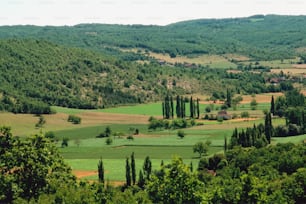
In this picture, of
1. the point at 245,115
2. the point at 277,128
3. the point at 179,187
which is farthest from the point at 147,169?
the point at 245,115

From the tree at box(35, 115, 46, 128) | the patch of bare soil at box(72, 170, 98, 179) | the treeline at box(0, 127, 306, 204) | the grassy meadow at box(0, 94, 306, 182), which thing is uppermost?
the treeline at box(0, 127, 306, 204)

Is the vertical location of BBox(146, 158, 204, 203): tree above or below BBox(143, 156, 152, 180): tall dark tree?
above

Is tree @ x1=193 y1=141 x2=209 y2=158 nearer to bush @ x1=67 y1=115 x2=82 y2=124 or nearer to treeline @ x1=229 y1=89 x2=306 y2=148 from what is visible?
treeline @ x1=229 y1=89 x2=306 y2=148

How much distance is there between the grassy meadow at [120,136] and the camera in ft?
386

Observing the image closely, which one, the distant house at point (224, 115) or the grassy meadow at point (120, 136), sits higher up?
the distant house at point (224, 115)

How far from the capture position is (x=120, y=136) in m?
153

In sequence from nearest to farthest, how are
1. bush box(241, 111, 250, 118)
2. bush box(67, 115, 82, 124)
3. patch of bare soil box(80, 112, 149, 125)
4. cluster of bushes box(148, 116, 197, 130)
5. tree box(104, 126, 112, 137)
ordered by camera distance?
tree box(104, 126, 112, 137)
cluster of bushes box(148, 116, 197, 130)
bush box(241, 111, 250, 118)
patch of bare soil box(80, 112, 149, 125)
bush box(67, 115, 82, 124)

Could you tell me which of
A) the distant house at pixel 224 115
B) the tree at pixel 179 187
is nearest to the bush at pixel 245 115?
the distant house at pixel 224 115

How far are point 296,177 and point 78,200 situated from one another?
30153 millimetres

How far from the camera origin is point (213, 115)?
179 m

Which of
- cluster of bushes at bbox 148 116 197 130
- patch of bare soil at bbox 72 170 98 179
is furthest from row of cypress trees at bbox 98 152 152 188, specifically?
cluster of bushes at bbox 148 116 197 130

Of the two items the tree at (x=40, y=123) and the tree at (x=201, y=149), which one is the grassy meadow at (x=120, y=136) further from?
the tree at (x=40, y=123)

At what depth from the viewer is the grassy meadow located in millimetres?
Result: 117713

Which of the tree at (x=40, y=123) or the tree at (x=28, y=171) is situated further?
the tree at (x=40, y=123)
